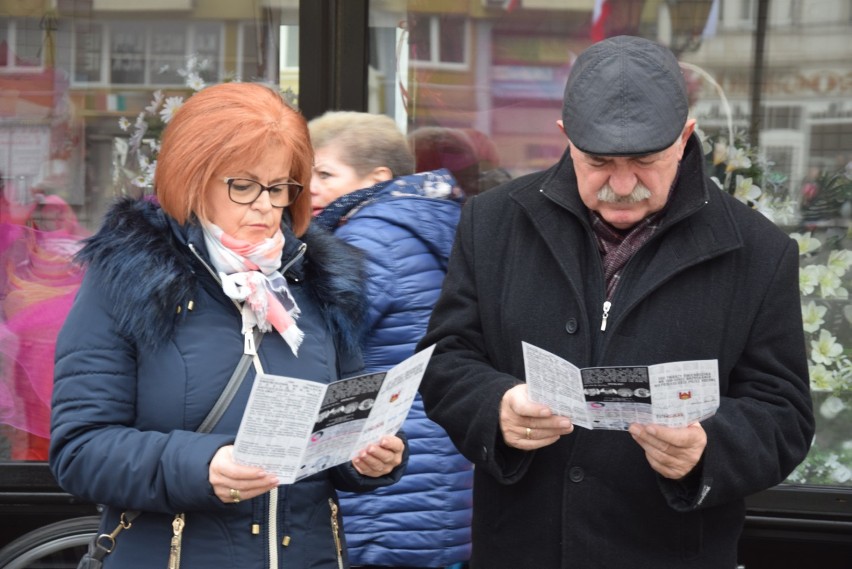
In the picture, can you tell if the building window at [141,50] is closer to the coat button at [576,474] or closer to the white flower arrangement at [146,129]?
the white flower arrangement at [146,129]

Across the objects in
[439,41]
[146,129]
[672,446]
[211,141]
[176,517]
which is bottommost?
[176,517]

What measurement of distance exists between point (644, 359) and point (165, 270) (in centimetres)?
94

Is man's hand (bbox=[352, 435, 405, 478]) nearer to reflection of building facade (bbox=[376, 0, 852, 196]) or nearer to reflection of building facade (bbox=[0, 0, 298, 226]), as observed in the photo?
reflection of building facade (bbox=[376, 0, 852, 196])

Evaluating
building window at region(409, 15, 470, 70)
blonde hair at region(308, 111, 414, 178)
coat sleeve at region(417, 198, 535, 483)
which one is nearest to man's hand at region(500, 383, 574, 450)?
coat sleeve at region(417, 198, 535, 483)

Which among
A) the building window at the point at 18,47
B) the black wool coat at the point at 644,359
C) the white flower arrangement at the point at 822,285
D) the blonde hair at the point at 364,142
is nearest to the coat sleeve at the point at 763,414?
the black wool coat at the point at 644,359

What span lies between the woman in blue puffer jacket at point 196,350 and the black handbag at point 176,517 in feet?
0.04

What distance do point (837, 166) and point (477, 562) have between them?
94.1 inches

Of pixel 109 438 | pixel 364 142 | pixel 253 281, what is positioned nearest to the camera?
pixel 109 438

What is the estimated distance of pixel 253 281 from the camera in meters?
2.24

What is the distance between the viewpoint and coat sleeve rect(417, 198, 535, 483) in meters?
2.39

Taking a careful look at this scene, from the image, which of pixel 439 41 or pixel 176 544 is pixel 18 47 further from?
pixel 176 544

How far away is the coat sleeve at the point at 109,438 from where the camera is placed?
2.11 metres

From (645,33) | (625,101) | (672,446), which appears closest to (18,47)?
(645,33)

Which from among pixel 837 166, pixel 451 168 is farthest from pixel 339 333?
pixel 837 166
